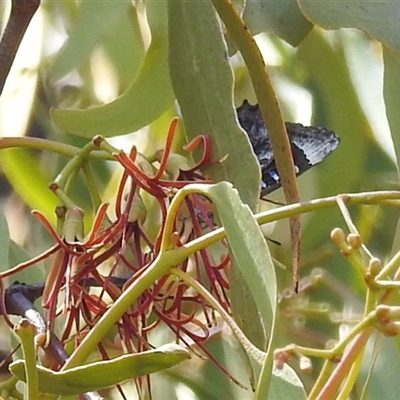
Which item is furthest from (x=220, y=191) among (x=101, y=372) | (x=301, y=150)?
(x=301, y=150)

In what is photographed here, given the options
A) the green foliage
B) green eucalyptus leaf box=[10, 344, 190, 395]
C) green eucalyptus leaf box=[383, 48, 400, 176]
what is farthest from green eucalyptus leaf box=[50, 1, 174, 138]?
green eucalyptus leaf box=[10, 344, 190, 395]

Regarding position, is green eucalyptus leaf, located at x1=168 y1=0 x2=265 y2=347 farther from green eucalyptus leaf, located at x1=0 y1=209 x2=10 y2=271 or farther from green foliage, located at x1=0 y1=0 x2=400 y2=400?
green eucalyptus leaf, located at x1=0 y1=209 x2=10 y2=271

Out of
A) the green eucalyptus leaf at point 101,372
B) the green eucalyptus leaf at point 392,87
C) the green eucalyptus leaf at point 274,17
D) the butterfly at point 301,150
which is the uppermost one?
the green eucalyptus leaf at point 274,17

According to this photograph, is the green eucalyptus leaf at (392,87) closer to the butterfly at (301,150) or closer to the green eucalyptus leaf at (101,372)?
the butterfly at (301,150)

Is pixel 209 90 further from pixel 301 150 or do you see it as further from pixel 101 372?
pixel 101 372

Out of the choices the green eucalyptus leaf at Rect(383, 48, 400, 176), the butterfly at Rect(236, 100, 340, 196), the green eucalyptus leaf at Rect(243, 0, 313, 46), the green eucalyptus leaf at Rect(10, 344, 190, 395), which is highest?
the green eucalyptus leaf at Rect(243, 0, 313, 46)

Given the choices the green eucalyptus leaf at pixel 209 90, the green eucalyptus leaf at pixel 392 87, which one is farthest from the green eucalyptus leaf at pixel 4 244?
the green eucalyptus leaf at pixel 392 87

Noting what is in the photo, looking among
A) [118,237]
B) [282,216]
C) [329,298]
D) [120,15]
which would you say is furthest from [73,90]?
[282,216]
